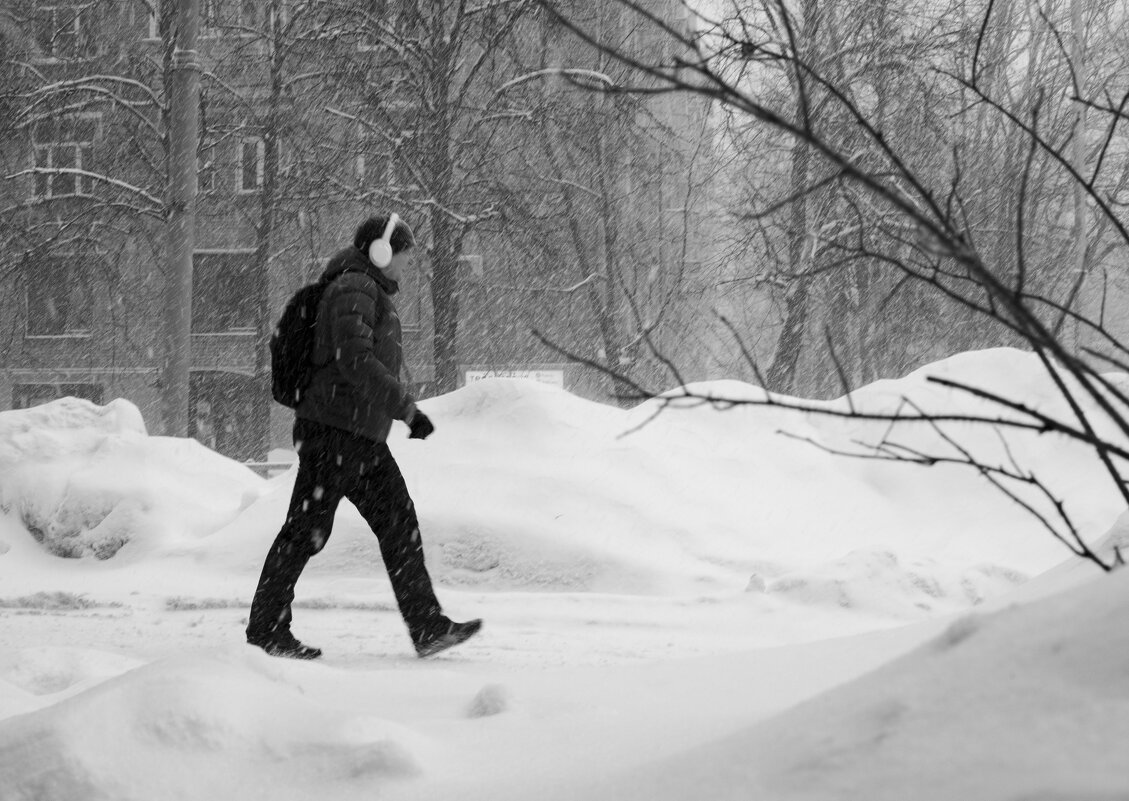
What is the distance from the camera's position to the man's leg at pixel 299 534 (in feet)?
16.1

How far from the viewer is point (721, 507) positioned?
850 cm

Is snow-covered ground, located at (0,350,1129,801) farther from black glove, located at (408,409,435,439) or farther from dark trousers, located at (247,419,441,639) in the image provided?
black glove, located at (408,409,435,439)

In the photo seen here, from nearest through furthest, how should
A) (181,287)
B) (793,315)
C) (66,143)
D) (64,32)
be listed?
(181,287) < (793,315) < (64,32) < (66,143)

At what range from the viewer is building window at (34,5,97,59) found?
62.1ft

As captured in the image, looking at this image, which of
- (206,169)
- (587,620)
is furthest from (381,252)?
(206,169)

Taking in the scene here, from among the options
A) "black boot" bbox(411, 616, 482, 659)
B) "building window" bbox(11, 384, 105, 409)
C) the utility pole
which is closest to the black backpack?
"black boot" bbox(411, 616, 482, 659)

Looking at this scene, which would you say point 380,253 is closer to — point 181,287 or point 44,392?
point 181,287

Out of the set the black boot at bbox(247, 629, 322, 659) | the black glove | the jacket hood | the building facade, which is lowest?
→ the black boot at bbox(247, 629, 322, 659)

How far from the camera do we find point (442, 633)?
499 centimetres

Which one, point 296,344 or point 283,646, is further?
point 296,344

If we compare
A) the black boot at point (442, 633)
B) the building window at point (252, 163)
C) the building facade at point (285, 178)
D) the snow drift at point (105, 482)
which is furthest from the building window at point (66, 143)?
the black boot at point (442, 633)

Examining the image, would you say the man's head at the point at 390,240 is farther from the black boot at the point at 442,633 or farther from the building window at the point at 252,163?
the building window at the point at 252,163

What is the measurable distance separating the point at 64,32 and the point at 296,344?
647 inches

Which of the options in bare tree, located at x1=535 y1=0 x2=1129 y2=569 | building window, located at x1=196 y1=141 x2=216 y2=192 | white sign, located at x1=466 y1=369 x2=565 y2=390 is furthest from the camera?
building window, located at x1=196 y1=141 x2=216 y2=192
